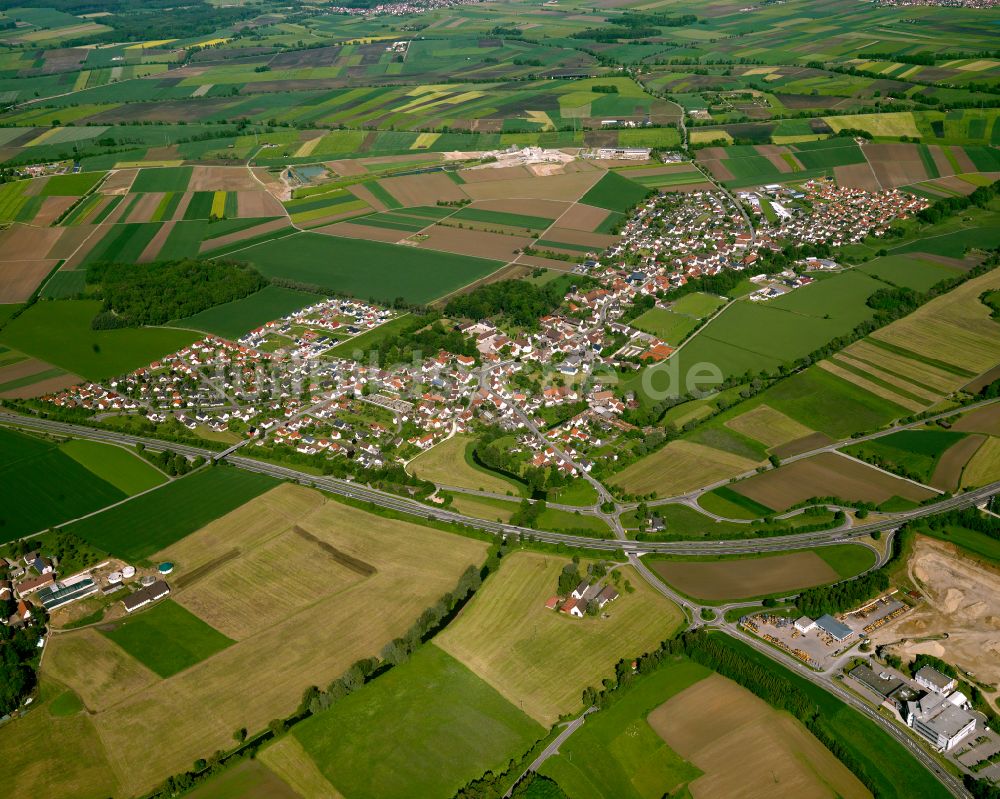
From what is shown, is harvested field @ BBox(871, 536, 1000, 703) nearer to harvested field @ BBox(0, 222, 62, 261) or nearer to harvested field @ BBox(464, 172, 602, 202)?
harvested field @ BBox(464, 172, 602, 202)

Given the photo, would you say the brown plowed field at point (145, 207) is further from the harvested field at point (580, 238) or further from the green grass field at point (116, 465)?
the green grass field at point (116, 465)

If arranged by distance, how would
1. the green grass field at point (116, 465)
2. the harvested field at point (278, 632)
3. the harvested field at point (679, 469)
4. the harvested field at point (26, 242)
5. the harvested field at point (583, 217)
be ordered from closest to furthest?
the harvested field at point (278, 632) → the harvested field at point (679, 469) → the green grass field at point (116, 465) → the harvested field at point (26, 242) → the harvested field at point (583, 217)

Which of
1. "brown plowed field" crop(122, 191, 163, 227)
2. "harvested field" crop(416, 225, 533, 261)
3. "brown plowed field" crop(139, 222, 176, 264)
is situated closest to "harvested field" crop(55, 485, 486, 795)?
"harvested field" crop(416, 225, 533, 261)

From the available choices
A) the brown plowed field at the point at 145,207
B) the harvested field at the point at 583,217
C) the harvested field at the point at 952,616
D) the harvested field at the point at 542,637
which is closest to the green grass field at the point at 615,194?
the harvested field at the point at 583,217

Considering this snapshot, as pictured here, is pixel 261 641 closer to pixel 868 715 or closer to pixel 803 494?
pixel 868 715

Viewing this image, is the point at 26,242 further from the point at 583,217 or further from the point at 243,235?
the point at 583,217
